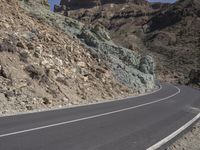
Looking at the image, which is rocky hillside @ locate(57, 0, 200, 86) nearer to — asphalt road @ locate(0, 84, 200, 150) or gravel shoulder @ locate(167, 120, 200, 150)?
asphalt road @ locate(0, 84, 200, 150)

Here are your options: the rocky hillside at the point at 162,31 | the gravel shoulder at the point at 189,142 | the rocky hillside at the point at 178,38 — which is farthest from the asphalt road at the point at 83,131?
the rocky hillside at the point at 178,38

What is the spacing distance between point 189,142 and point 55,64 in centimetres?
1523

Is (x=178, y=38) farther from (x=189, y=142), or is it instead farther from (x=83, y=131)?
(x=83, y=131)

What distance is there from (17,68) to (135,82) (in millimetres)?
16184

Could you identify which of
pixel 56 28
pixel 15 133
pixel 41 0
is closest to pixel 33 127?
pixel 15 133

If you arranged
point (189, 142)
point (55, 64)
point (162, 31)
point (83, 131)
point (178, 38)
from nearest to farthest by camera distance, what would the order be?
point (83, 131), point (189, 142), point (55, 64), point (178, 38), point (162, 31)

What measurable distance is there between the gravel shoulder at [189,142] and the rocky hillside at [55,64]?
7.41 metres

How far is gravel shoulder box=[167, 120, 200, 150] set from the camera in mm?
10980

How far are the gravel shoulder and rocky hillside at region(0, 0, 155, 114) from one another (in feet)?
24.3

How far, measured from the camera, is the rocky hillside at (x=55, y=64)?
20.2 metres

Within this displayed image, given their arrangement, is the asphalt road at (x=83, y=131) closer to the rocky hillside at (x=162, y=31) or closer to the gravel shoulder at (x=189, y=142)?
the gravel shoulder at (x=189, y=142)

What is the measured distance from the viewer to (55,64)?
85.3ft

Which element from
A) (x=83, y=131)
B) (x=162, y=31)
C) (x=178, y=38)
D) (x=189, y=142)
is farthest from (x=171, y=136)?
(x=162, y=31)

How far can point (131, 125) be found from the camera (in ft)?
45.1
